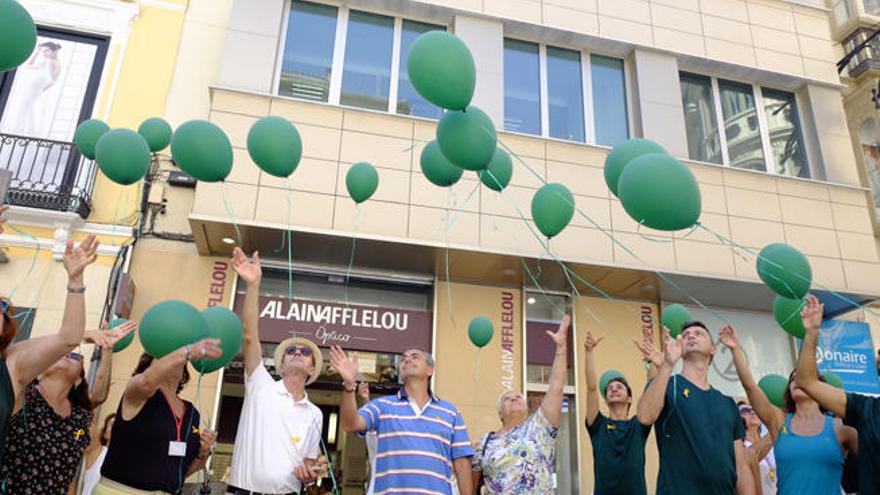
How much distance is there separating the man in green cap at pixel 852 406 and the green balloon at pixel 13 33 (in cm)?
Answer: 409

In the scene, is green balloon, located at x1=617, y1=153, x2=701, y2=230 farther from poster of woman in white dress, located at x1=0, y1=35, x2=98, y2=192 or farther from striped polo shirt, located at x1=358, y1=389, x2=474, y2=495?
poster of woman in white dress, located at x1=0, y1=35, x2=98, y2=192

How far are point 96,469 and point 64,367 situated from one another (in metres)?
1.64

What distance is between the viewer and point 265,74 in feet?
24.9

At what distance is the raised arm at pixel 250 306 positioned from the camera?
340 centimetres

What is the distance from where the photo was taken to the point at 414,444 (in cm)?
325

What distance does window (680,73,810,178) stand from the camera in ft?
29.8

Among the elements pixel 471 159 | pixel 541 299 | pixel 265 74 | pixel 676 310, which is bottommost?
pixel 676 310

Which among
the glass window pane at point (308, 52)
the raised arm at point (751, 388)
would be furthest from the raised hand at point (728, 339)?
the glass window pane at point (308, 52)

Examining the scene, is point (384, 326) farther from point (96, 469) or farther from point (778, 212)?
point (778, 212)

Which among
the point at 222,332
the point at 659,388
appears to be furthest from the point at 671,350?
the point at 222,332

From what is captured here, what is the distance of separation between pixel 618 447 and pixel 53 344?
117 inches

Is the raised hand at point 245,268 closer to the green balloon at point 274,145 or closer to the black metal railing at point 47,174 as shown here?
the green balloon at point 274,145

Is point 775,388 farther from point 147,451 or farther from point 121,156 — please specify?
point 121,156

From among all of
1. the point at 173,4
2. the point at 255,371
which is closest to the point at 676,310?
the point at 255,371
